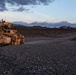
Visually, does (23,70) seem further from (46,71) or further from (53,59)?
(53,59)

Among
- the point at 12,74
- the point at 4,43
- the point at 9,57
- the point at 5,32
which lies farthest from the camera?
the point at 5,32

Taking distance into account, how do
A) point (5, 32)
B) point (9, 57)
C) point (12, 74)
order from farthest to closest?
point (5, 32) < point (9, 57) < point (12, 74)

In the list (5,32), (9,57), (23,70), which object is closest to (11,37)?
(5,32)

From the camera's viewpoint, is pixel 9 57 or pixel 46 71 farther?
pixel 9 57

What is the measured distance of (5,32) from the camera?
32.0 meters

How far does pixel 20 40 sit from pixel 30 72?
18521mm

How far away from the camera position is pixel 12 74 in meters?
15.0

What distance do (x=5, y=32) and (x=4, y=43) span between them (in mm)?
2779

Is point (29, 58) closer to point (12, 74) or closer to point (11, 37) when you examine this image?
point (12, 74)

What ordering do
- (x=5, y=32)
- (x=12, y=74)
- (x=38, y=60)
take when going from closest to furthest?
(x=12, y=74) → (x=38, y=60) → (x=5, y=32)

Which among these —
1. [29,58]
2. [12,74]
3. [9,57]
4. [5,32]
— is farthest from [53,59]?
[5,32]

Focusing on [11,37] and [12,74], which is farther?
[11,37]

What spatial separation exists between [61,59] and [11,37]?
13.3 meters

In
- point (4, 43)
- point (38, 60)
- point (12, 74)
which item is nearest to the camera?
point (12, 74)
